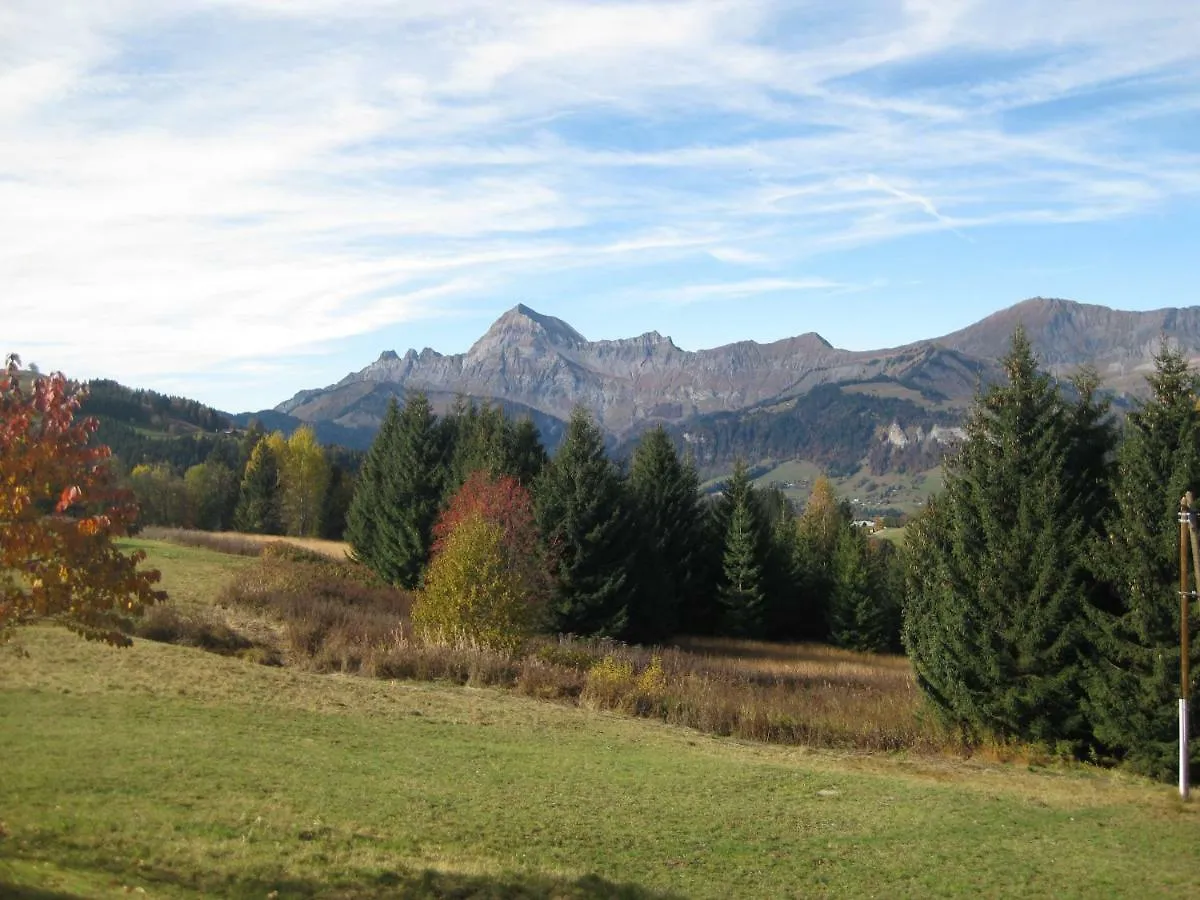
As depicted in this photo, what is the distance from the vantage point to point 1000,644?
22.1 meters

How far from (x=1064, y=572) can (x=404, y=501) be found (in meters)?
36.0

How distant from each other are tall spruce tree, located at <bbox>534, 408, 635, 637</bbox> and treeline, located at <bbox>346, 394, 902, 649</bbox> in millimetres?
53

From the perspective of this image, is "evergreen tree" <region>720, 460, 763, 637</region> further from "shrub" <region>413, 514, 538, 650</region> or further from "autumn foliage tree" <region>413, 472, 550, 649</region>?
"shrub" <region>413, 514, 538, 650</region>

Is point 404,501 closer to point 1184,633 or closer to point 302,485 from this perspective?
point 302,485

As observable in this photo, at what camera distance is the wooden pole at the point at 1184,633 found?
55.5 ft

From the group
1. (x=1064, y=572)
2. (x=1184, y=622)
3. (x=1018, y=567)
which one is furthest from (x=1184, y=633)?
(x=1018, y=567)

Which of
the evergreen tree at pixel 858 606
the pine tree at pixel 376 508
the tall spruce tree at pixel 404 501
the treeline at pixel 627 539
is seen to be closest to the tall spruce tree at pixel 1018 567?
the treeline at pixel 627 539

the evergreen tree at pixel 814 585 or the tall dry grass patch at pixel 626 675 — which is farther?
the evergreen tree at pixel 814 585

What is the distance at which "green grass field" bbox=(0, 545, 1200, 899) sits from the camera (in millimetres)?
10055

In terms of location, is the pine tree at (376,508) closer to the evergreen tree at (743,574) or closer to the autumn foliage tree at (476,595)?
the evergreen tree at (743,574)

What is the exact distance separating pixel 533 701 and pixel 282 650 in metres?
9.18

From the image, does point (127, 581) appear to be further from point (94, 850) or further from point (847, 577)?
point (847, 577)

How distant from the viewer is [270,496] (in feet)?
281

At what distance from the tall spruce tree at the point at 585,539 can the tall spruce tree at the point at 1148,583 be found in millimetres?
22508
